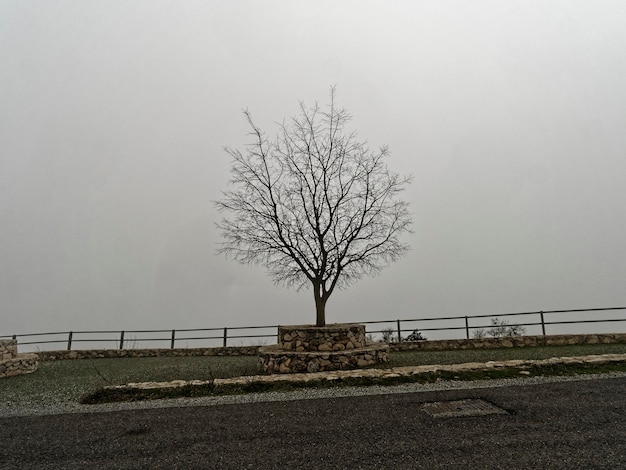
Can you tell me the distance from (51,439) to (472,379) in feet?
25.9

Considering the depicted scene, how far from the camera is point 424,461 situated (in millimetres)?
4152

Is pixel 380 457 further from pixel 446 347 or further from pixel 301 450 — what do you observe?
pixel 446 347

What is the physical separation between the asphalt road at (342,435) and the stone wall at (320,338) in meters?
4.15

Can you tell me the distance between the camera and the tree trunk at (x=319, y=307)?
40.7 ft

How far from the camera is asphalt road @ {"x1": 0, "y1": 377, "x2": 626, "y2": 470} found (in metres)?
4.25

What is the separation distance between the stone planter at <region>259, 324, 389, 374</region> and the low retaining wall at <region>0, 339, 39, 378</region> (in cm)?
843

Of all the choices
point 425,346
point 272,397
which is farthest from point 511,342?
point 272,397

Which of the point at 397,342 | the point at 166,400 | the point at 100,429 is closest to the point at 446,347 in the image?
the point at 397,342

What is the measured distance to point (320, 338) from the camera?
11195 millimetres

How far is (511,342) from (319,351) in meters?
8.22

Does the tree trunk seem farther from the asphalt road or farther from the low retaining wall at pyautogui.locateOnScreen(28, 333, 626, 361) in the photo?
the asphalt road

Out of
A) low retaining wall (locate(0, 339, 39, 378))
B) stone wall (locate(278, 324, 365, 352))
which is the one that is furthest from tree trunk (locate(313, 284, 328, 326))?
low retaining wall (locate(0, 339, 39, 378))

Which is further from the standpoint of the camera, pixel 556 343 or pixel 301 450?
pixel 556 343

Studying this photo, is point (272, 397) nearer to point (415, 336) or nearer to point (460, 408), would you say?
point (460, 408)
